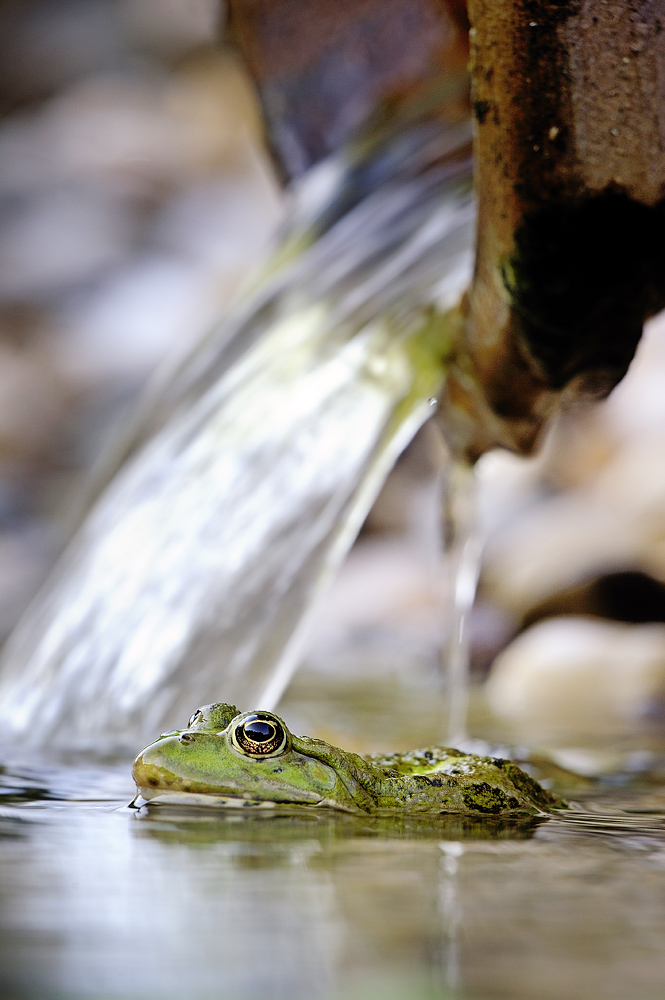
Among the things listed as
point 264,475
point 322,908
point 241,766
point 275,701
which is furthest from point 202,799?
point 264,475

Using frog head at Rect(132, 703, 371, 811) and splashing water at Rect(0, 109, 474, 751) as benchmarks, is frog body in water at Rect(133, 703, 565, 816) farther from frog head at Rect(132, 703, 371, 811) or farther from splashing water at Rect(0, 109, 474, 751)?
splashing water at Rect(0, 109, 474, 751)

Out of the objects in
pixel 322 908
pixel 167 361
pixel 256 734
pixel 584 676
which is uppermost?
pixel 167 361

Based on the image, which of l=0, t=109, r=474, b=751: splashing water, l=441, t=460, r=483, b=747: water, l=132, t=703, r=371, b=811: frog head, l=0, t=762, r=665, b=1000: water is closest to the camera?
l=0, t=762, r=665, b=1000: water

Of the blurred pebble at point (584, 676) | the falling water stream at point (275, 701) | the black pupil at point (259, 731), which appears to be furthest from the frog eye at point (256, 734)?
the blurred pebble at point (584, 676)

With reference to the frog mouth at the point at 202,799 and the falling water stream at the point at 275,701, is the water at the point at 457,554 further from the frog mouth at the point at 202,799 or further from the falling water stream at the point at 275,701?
the frog mouth at the point at 202,799

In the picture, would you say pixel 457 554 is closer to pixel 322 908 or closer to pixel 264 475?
pixel 264 475

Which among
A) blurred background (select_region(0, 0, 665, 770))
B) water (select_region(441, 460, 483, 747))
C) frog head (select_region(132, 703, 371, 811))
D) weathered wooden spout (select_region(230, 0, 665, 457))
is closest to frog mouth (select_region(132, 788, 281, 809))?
frog head (select_region(132, 703, 371, 811))
